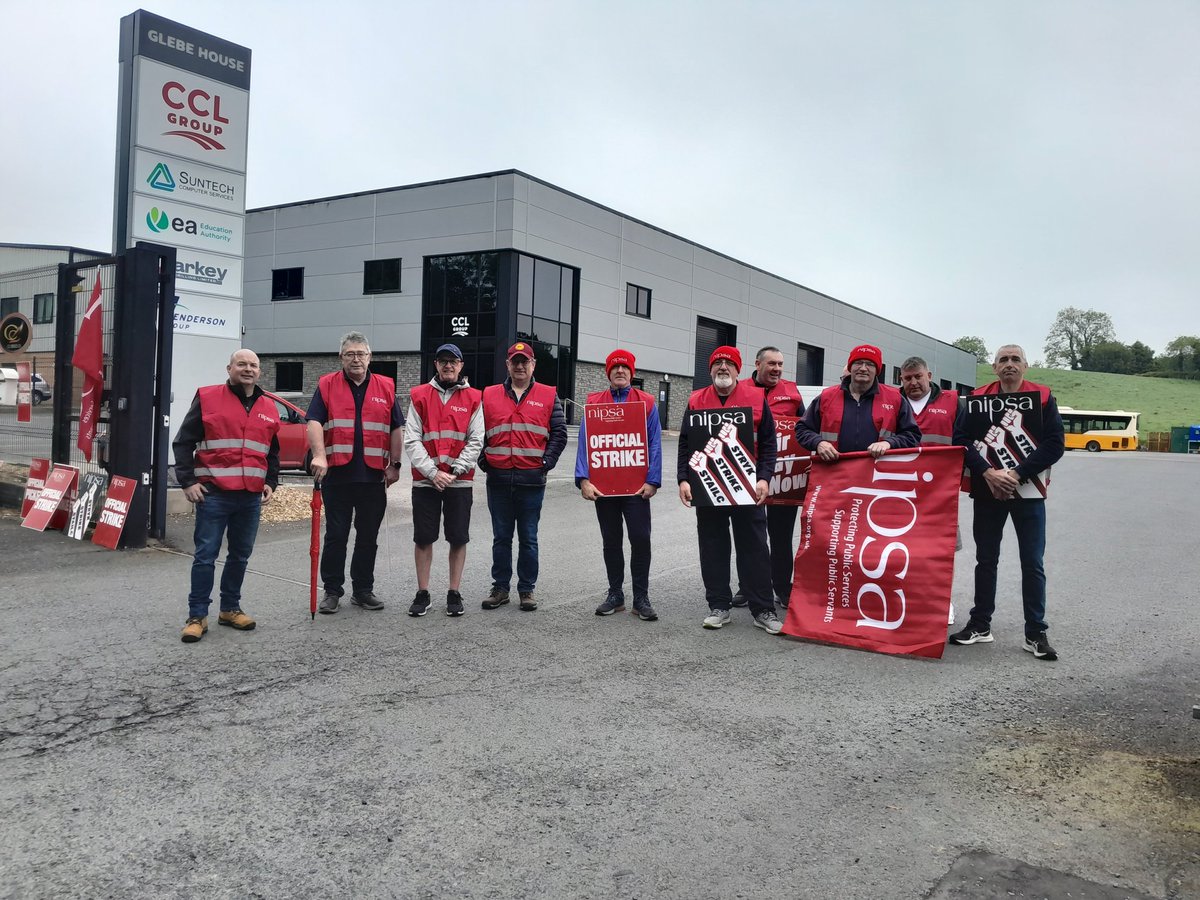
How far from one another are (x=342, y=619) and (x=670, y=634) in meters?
2.43

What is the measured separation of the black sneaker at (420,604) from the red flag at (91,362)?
16.4 feet

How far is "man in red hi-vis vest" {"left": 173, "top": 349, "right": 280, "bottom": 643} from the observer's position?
5664 mm

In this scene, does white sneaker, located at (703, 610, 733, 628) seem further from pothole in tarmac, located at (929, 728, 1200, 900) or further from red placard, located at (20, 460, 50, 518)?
red placard, located at (20, 460, 50, 518)

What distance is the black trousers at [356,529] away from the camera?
647cm

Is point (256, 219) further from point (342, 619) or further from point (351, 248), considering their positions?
point (342, 619)

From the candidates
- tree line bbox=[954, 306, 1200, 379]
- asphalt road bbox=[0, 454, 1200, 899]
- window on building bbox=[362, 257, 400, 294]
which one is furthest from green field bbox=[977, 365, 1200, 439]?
asphalt road bbox=[0, 454, 1200, 899]

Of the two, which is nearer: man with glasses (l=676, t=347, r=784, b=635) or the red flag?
man with glasses (l=676, t=347, r=784, b=635)

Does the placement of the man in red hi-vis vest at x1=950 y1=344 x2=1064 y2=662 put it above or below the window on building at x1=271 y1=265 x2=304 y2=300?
below

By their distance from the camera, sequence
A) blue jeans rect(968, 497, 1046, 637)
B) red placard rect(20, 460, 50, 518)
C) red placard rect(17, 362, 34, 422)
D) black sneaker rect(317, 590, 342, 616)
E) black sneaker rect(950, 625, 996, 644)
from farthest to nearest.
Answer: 1. red placard rect(17, 362, 34, 422)
2. red placard rect(20, 460, 50, 518)
3. black sneaker rect(317, 590, 342, 616)
4. black sneaker rect(950, 625, 996, 644)
5. blue jeans rect(968, 497, 1046, 637)

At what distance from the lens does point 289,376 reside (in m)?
40.7

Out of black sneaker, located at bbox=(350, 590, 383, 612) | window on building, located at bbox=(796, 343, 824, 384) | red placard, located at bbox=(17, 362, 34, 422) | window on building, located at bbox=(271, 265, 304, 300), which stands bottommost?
black sneaker, located at bbox=(350, 590, 383, 612)

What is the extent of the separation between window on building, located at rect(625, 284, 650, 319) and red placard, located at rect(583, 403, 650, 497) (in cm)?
3486

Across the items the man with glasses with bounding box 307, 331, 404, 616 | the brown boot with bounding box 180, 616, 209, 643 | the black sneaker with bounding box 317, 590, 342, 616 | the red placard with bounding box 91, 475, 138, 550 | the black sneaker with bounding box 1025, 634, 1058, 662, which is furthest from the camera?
the red placard with bounding box 91, 475, 138, 550

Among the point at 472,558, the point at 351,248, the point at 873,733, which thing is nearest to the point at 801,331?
the point at 351,248
